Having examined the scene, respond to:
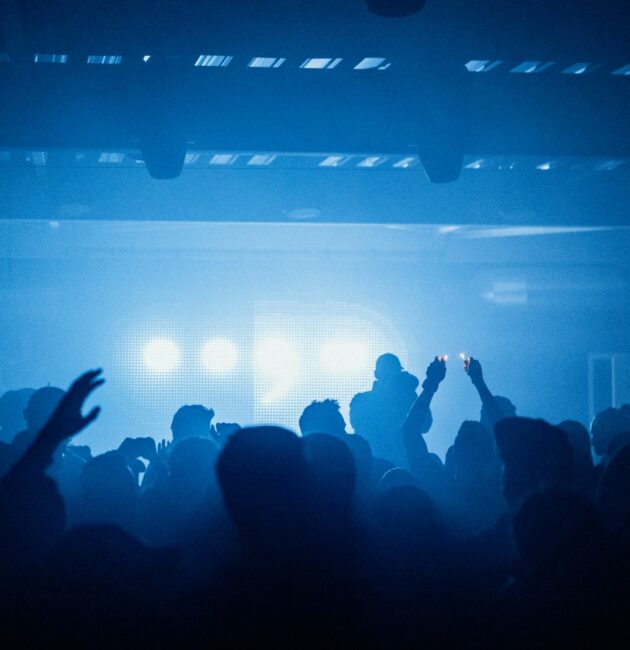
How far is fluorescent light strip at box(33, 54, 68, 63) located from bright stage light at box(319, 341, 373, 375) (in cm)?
531

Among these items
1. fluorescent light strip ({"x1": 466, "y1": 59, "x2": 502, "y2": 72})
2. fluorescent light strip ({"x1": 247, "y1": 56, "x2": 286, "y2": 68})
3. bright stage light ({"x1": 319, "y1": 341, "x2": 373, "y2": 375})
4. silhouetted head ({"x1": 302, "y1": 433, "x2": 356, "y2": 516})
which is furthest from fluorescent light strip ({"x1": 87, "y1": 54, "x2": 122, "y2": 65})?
bright stage light ({"x1": 319, "y1": 341, "x2": 373, "y2": 375})

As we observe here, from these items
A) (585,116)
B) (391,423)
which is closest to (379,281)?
(585,116)

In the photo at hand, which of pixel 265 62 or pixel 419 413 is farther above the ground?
pixel 265 62

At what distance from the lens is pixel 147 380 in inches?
359

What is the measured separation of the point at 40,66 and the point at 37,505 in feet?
12.5

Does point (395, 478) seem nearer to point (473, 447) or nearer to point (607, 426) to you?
point (473, 447)

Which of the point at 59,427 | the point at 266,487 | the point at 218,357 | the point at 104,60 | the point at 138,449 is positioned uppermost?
the point at 104,60

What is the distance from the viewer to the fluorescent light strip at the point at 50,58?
Result: 4457 millimetres

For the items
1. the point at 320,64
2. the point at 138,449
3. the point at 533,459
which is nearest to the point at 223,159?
the point at 320,64

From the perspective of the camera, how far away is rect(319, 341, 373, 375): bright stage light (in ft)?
29.5

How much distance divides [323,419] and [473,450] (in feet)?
2.16

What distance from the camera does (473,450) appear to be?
2643 mm

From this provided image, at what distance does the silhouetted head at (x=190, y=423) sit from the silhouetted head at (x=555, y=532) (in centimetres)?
213

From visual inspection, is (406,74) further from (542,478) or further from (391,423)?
(542,478)
